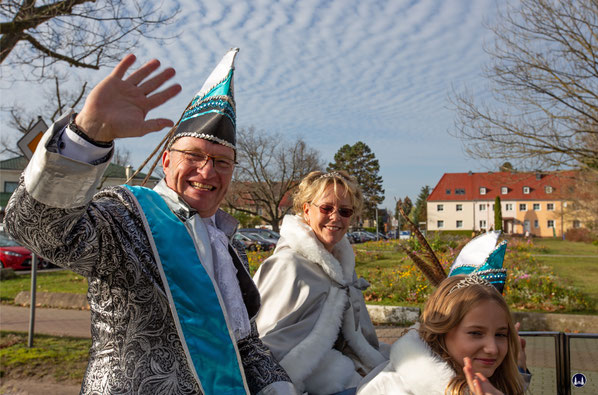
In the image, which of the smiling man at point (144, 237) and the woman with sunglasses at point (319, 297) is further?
the woman with sunglasses at point (319, 297)

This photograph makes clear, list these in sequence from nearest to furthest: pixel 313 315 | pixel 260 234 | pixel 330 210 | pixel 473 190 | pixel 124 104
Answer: pixel 124 104, pixel 313 315, pixel 330 210, pixel 260 234, pixel 473 190

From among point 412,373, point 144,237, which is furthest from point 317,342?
point 144,237

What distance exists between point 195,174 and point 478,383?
145 cm

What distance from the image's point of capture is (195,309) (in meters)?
1.72

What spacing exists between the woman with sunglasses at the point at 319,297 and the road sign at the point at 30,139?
3.32m

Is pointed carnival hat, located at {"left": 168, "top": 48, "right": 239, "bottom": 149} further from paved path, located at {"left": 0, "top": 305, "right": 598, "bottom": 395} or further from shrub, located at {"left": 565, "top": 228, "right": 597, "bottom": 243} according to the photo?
shrub, located at {"left": 565, "top": 228, "right": 597, "bottom": 243}

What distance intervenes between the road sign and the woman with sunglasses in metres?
3.32

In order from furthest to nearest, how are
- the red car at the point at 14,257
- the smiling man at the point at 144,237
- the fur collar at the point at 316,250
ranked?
the red car at the point at 14,257, the fur collar at the point at 316,250, the smiling man at the point at 144,237

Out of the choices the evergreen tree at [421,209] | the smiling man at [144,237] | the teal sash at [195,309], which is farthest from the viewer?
the evergreen tree at [421,209]

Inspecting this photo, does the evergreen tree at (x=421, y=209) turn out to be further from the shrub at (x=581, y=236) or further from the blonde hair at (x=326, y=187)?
the blonde hair at (x=326, y=187)

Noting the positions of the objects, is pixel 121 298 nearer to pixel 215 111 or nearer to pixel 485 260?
pixel 215 111

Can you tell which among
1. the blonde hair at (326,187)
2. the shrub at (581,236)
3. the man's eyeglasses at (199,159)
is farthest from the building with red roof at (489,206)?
the man's eyeglasses at (199,159)

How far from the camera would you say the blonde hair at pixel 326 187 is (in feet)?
11.1

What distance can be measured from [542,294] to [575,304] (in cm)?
55
